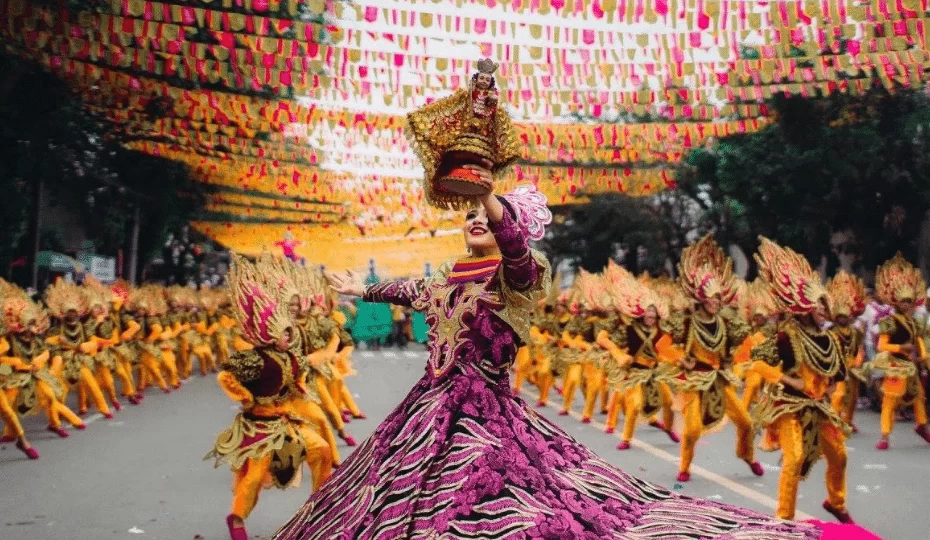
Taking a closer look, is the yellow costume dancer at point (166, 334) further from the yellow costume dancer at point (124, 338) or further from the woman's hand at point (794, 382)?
the woman's hand at point (794, 382)

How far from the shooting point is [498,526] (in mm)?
3904

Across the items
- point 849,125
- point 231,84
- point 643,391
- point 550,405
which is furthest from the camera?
point 849,125

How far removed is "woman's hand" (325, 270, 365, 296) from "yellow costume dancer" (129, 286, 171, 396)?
13.4 m

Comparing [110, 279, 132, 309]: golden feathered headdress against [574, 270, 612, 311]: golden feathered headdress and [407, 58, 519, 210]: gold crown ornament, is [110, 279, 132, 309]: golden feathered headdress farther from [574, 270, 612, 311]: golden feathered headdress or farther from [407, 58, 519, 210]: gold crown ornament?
[407, 58, 519, 210]: gold crown ornament

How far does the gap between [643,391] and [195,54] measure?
6.46 meters

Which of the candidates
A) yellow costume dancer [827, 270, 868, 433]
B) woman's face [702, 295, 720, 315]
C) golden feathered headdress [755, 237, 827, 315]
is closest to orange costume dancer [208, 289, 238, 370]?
yellow costume dancer [827, 270, 868, 433]

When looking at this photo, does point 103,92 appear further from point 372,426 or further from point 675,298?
point 675,298

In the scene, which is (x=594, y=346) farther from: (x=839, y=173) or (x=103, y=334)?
(x=103, y=334)

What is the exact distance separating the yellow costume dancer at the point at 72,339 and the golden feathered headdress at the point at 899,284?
1023 centimetres

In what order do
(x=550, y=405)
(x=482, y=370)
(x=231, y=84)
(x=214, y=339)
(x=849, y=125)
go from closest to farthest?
(x=482, y=370)
(x=231, y=84)
(x=550, y=405)
(x=849, y=125)
(x=214, y=339)

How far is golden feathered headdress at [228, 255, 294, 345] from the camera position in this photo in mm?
7137

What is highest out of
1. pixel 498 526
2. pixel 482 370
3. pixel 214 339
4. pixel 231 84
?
pixel 231 84

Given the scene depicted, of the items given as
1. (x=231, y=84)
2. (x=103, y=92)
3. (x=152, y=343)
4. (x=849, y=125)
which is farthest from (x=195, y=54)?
(x=849, y=125)

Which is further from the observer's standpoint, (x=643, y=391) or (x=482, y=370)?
(x=643, y=391)
